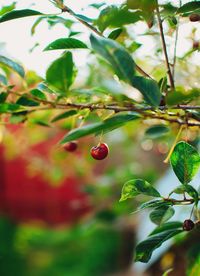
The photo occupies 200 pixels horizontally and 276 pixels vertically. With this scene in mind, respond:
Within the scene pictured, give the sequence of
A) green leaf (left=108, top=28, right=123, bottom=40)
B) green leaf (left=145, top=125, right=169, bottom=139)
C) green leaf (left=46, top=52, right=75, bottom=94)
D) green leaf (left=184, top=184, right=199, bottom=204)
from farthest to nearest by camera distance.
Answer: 1. green leaf (left=145, top=125, right=169, bottom=139)
2. green leaf (left=108, top=28, right=123, bottom=40)
3. green leaf (left=184, top=184, right=199, bottom=204)
4. green leaf (left=46, top=52, right=75, bottom=94)

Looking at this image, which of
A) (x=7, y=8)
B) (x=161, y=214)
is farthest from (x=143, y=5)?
(x=161, y=214)

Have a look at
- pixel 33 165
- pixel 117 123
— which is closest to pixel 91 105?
pixel 117 123

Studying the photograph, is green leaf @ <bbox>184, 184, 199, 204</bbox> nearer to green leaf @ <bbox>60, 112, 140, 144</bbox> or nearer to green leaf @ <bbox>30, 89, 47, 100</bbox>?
green leaf @ <bbox>60, 112, 140, 144</bbox>

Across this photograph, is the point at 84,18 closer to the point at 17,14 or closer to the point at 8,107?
the point at 17,14

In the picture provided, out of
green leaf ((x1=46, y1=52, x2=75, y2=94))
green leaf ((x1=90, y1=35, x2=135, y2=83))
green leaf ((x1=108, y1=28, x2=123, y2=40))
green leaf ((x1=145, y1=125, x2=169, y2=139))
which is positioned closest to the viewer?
green leaf ((x1=90, y1=35, x2=135, y2=83))

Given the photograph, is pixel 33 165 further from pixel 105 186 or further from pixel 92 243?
pixel 92 243

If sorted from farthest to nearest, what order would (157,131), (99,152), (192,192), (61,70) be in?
(157,131)
(99,152)
(192,192)
(61,70)

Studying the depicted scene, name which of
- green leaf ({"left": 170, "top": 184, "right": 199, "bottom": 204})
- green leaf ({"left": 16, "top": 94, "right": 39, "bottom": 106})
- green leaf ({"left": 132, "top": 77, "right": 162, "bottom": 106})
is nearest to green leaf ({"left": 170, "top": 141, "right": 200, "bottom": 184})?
green leaf ({"left": 170, "top": 184, "right": 199, "bottom": 204})
